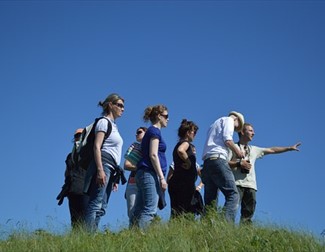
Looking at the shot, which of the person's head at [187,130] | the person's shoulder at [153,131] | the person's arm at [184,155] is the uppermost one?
the person's head at [187,130]

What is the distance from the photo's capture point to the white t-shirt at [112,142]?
7094mm

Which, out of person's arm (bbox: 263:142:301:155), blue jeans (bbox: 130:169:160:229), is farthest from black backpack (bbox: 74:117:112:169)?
person's arm (bbox: 263:142:301:155)

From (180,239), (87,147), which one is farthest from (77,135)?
(180,239)

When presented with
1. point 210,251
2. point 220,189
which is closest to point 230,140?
point 220,189

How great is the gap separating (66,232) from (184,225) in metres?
1.49

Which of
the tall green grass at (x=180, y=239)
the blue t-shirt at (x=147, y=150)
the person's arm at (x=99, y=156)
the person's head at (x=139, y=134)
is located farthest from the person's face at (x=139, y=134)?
the tall green grass at (x=180, y=239)

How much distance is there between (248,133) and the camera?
877cm

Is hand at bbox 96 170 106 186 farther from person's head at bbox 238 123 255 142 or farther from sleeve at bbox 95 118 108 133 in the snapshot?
person's head at bbox 238 123 255 142

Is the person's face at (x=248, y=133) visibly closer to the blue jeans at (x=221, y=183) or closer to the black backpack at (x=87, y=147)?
the blue jeans at (x=221, y=183)

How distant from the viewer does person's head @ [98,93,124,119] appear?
736 cm

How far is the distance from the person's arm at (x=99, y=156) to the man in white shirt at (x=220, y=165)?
1620 mm

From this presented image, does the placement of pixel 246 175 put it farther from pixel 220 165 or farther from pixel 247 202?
pixel 220 165

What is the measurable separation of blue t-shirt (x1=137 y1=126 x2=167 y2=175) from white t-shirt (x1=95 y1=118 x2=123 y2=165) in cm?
33

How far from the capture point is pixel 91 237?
243 inches
